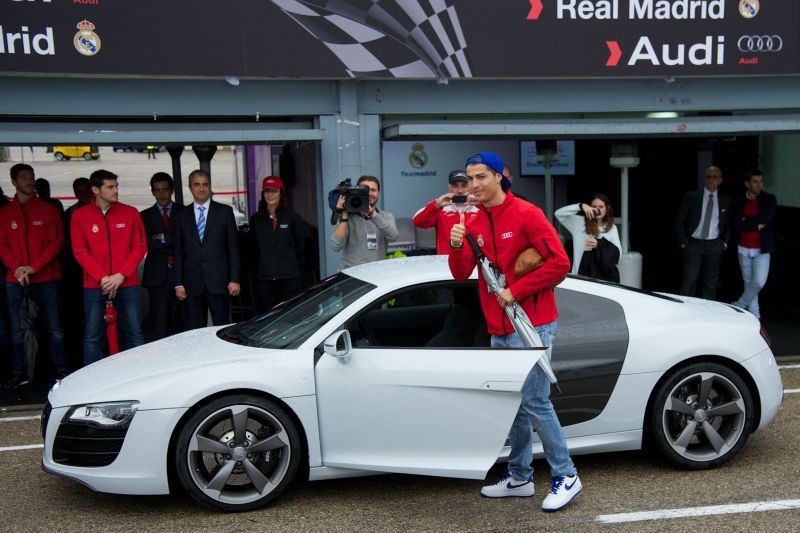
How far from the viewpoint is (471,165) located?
15.3 ft

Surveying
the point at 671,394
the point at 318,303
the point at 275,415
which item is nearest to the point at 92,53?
the point at 318,303

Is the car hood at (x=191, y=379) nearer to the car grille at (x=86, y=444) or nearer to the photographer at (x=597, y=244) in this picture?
the car grille at (x=86, y=444)

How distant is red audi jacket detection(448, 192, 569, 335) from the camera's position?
4453 millimetres

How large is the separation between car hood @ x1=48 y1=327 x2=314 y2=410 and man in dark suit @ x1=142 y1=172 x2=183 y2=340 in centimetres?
295

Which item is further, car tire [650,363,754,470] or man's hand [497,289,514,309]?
car tire [650,363,754,470]

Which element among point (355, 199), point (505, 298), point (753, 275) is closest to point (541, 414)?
point (505, 298)

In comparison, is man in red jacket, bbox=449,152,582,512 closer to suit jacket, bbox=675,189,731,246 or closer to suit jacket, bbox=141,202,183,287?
suit jacket, bbox=141,202,183,287

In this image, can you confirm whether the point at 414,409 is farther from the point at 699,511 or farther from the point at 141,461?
the point at 699,511

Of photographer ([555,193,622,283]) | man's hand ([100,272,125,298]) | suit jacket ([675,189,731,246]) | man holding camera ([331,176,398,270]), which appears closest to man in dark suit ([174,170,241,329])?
man's hand ([100,272,125,298])

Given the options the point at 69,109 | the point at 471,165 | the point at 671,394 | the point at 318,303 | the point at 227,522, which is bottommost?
the point at 227,522

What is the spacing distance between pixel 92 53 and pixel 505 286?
16.4 ft

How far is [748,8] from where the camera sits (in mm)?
8922

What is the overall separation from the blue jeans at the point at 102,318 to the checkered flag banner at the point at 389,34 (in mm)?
2890

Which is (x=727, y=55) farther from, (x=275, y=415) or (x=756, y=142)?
(x=275, y=415)
